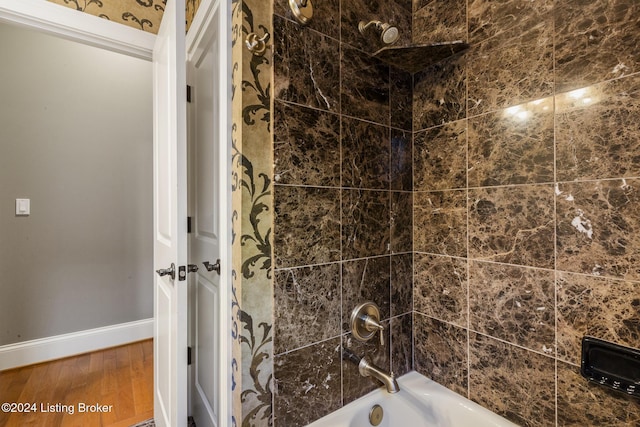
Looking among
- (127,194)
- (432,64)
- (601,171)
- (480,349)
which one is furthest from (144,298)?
(601,171)

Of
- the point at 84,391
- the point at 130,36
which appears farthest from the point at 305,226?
the point at 84,391

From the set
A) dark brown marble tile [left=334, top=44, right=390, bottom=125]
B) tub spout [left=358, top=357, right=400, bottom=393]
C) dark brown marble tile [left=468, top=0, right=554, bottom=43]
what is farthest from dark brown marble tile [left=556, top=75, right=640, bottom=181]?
tub spout [left=358, top=357, right=400, bottom=393]

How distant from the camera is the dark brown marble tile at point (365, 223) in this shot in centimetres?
118

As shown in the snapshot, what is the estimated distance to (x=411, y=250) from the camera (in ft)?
4.73

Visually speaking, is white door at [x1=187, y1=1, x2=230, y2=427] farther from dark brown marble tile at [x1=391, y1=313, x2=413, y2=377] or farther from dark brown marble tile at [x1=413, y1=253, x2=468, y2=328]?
dark brown marble tile at [x1=413, y1=253, x2=468, y2=328]

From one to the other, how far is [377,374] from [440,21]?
1593 millimetres

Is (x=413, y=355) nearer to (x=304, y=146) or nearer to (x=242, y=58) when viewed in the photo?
(x=304, y=146)

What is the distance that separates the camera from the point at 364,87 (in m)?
1.24

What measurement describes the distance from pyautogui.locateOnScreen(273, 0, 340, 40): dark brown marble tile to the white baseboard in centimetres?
280

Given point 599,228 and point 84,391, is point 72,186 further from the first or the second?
point 599,228

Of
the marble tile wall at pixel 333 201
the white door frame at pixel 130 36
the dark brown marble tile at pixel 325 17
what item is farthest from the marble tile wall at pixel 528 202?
the white door frame at pixel 130 36

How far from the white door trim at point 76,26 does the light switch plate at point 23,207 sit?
1448 millimetres

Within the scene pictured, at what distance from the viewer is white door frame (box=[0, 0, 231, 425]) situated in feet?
3.33

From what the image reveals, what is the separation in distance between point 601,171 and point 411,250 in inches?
29.7
